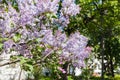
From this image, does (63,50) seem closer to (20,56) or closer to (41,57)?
(41,57)

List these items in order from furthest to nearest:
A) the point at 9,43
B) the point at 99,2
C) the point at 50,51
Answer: the point at 99,2
the point at 50,51
the point at 9,43

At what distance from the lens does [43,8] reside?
6.70m

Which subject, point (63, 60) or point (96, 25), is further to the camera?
point (96, 25)

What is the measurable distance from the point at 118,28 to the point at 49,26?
93.0 feet

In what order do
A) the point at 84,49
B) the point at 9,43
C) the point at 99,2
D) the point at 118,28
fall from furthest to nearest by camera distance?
the point at 118,28, the point at 99,2, the point at 84,49, the point at 9,43

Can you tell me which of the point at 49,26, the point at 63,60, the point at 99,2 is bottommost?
the point at 63,60

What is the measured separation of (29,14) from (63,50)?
1.05m

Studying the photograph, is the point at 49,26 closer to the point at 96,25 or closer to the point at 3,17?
the point at 3,17

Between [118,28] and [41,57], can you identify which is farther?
[118,28]

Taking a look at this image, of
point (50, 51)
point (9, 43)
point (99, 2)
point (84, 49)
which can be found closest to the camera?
point (9, 43)

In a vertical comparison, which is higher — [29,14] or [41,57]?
[29,14]

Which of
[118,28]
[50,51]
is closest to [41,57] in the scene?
[50,51]

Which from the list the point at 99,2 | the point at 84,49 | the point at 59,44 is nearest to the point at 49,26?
the point at 59,44

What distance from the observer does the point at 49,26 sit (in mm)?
7168
